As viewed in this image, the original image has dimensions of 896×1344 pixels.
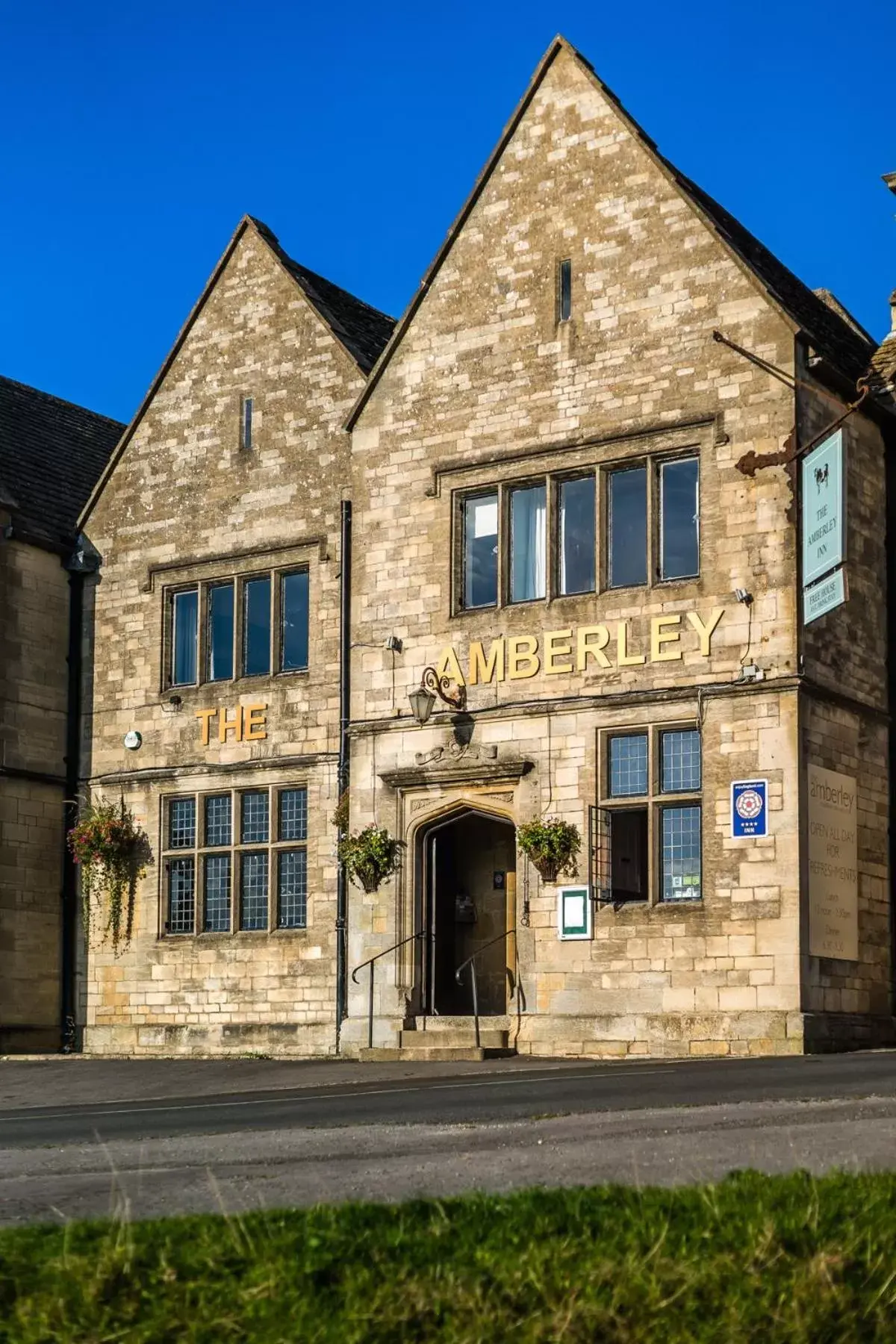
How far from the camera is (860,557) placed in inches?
978

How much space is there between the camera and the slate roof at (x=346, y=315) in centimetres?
2923

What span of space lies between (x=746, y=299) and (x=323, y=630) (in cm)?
759

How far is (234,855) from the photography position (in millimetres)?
28484

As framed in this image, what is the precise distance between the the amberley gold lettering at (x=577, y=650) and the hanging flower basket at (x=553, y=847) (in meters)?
1.97

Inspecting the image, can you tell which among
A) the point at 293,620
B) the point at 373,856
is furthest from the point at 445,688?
the point at 293,620

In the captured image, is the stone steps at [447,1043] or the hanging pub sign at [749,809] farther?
the stone steps at [447,1043]

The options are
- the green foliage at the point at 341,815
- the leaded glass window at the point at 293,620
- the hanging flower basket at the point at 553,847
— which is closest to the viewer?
the hanging flower basket at the point at 553,847

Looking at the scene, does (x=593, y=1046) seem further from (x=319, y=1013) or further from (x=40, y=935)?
(x=40, y=935)

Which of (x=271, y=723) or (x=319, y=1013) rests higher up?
(x=271, y=723)

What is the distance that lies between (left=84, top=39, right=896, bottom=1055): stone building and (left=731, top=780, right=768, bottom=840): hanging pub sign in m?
0.05

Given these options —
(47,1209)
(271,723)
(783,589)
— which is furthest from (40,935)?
(47,1209)

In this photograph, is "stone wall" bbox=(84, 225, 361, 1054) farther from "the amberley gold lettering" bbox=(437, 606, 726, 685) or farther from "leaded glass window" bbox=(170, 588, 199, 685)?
"the amberley gold lettering" bbox=(437, 606, 726, 685)

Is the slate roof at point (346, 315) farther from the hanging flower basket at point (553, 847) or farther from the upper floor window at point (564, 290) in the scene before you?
the hanging flower basket at point (553, 847)

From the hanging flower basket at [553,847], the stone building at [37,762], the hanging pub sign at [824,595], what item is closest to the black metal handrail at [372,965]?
the hanging flower basket at [553,847]
